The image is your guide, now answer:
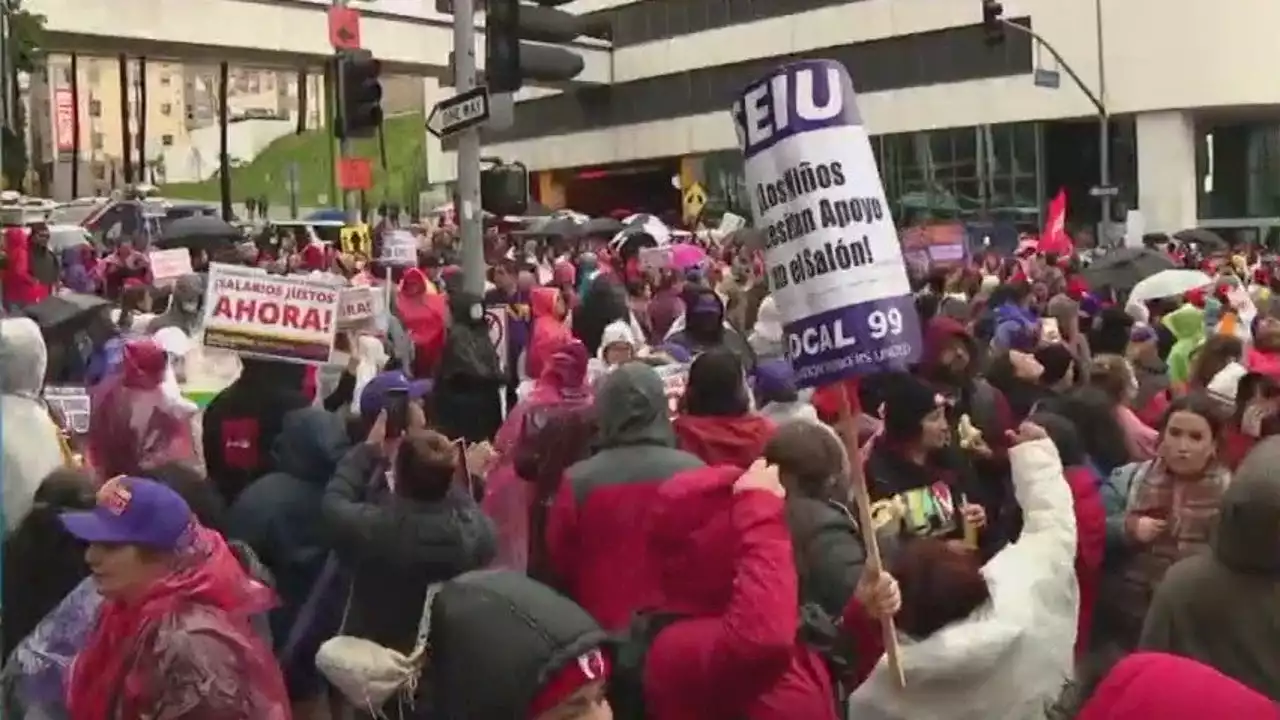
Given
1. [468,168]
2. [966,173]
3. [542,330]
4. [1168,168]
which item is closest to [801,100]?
[542,330]

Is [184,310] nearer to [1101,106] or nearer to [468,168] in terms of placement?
[468,168]

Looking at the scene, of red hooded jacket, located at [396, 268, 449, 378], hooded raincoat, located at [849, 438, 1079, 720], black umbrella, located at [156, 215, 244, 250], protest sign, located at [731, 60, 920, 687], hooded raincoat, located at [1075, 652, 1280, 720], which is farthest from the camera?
black umbrella, located at [156, 215, 244, 250]

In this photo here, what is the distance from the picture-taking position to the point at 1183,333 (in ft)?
38.0

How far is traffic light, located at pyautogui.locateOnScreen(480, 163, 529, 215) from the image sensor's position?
12758mm

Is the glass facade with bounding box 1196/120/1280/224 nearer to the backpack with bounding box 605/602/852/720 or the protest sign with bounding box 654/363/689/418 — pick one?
the protest sign with bounding box 654/363/689/418

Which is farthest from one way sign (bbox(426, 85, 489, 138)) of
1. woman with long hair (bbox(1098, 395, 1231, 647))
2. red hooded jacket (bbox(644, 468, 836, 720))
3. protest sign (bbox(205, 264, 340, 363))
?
red hooded jacket (bbox(644, 468, 836, 720))

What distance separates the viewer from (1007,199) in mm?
52438

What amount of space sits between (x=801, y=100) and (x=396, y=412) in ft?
8.17

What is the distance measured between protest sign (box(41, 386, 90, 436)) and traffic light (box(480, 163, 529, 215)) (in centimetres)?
457

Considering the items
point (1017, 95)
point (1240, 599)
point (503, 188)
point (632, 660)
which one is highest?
point (1017, 95)

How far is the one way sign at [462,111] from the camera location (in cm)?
1172

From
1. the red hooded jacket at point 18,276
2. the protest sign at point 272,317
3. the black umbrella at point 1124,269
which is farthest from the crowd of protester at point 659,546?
the black umbrella at point 1124,269

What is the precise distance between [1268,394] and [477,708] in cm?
403

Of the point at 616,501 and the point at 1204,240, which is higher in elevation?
the point at 1204,240
